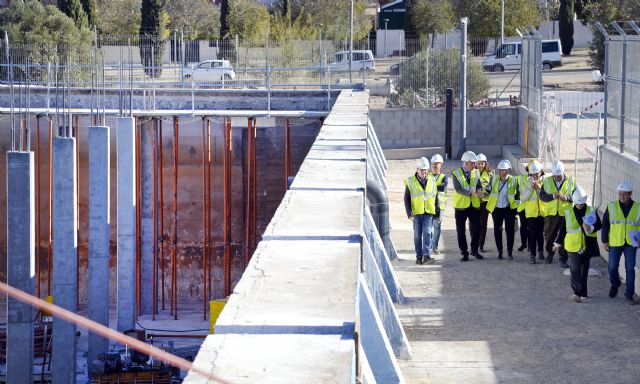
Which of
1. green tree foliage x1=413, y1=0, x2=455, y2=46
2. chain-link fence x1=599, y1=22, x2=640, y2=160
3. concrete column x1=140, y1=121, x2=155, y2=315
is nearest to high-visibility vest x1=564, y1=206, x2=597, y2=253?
chain-link fence x1=599, y1=22, x2=640, y2=160

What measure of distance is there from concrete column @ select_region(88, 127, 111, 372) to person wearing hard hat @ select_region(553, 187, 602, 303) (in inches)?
290

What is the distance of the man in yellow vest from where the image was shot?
13000 millimetres

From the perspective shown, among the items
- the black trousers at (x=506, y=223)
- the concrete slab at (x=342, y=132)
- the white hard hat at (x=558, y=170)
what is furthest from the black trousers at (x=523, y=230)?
the concrete slab at (x=342, y=132)

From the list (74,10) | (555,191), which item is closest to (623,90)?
(555,191)

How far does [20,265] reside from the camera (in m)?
15.9

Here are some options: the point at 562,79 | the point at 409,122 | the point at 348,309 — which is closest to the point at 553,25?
the point at 562,79

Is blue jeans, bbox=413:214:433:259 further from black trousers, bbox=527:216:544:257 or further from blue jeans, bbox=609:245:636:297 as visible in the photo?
blue jeans, bbox=609:245:636:297

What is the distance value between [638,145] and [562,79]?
113 feet

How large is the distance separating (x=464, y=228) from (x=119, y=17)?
42304mm

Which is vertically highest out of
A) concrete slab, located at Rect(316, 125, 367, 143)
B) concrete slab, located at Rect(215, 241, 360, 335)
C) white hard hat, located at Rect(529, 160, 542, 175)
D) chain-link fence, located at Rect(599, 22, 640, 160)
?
chain-link fence, located at Rect(599, 22, 640, 160)

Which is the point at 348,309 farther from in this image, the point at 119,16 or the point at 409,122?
the point at 119,16

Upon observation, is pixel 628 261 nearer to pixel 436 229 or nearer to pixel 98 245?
pixel 436 229

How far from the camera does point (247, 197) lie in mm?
21922

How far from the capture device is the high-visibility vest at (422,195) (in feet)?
51.5
